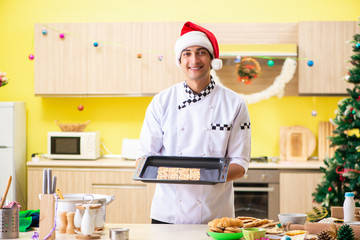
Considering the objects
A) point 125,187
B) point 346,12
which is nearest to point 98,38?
point 125,187

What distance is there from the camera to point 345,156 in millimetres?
4145

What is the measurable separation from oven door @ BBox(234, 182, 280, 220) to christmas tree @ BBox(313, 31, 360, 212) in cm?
55

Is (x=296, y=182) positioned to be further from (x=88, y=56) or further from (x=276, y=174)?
(x=88, y=56)

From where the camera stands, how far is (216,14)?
17.4ft

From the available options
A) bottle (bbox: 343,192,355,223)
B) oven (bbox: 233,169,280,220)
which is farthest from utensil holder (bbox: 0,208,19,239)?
oven (bbox: 233,169,280,220)

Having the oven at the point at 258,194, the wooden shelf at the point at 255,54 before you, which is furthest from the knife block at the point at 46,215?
the wooden shelf at the point at 255,54

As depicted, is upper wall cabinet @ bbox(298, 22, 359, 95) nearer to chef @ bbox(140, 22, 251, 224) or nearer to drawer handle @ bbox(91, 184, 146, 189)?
drawer handle @ bbox(91, 184, 146, 189)

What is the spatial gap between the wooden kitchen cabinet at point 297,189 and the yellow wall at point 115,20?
64cm

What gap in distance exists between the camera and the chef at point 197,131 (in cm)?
259

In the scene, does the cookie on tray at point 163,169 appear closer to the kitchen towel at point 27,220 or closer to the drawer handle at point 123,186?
the kitchen towel at point 27,220

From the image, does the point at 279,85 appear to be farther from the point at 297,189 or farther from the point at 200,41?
the point at 200,41

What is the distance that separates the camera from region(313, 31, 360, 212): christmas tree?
4000 mm

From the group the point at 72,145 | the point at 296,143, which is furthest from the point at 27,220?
the point at 296,143

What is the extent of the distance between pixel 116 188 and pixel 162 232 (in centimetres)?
258
